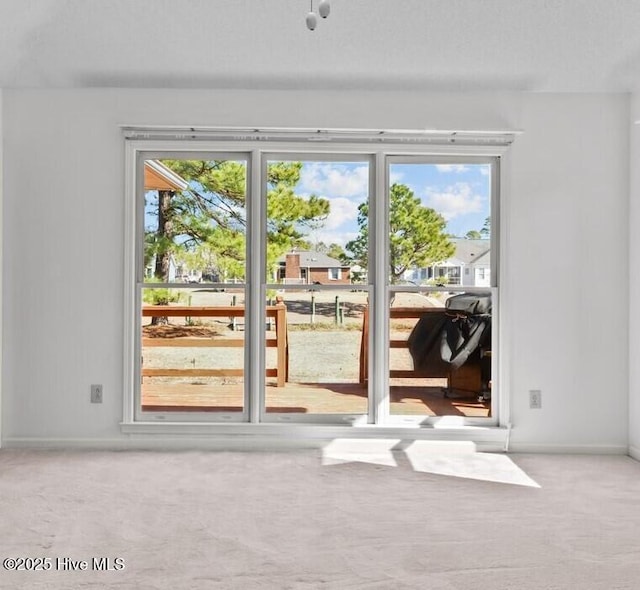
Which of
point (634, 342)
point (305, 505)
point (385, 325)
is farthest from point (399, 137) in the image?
point (305, 505)

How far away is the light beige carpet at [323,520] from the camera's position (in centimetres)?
230

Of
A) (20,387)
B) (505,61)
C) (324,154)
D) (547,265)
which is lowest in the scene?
(20,387)

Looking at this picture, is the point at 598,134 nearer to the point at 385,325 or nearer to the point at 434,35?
the point at 434,35

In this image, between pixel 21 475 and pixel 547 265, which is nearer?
pixel 21 475

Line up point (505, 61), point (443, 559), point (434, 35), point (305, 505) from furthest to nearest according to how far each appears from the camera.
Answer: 1. point (505, 61)
2. point (434, 35)
3. point (305, 505)
4. point (443, 559)

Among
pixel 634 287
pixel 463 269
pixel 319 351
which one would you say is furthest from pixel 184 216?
pixel 634 287

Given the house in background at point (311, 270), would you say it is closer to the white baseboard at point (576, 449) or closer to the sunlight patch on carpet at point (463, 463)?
the sunlight patch on carpet at point (463, 463)

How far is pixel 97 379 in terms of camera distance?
4.08 m

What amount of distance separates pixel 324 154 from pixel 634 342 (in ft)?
8.15

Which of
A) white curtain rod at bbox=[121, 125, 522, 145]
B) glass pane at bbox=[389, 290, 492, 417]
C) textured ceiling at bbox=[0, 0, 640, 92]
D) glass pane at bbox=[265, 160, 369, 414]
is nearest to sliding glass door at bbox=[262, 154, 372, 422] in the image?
glass pane at bbox=[265, 160, 369, 414]

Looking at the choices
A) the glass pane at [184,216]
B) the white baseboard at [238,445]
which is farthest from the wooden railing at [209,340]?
the white baseboard at [238,445]

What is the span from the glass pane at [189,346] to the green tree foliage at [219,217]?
18 centimetres

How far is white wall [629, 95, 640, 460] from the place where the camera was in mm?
3949

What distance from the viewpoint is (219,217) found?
4.19 meters
